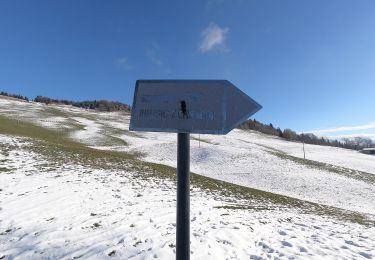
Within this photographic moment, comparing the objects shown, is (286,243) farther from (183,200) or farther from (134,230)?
(183,200)

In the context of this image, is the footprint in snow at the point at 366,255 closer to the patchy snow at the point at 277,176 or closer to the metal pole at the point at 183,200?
the metal pole at the point at 183,200

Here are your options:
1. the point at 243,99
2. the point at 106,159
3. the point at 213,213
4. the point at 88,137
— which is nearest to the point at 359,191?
the point at 213,213

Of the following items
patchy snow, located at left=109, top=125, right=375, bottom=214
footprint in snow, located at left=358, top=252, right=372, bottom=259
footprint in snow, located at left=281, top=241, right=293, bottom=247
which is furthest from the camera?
patchy snow, located at left=109, top=125, right=375, bottom=214

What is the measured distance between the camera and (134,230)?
A: 816cm

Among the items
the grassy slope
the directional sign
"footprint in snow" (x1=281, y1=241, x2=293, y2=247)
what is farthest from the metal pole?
the grassy slope

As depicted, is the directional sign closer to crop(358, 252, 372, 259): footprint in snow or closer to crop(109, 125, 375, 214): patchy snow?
crop(358, 252, 372, 259): footprint in snow

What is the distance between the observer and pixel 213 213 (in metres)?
10.7

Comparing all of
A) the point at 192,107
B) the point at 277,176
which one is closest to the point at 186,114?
the point at 192,107

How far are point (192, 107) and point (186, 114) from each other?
0.13 m

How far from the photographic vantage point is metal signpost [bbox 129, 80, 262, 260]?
3.84m

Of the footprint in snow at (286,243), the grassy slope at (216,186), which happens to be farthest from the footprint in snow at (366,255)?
the grassy slope at (216,186)

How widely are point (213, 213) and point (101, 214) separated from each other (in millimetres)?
4113

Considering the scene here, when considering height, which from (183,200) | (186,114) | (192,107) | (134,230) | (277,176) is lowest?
(134,230)

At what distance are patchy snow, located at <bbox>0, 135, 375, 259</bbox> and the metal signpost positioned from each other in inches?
126
